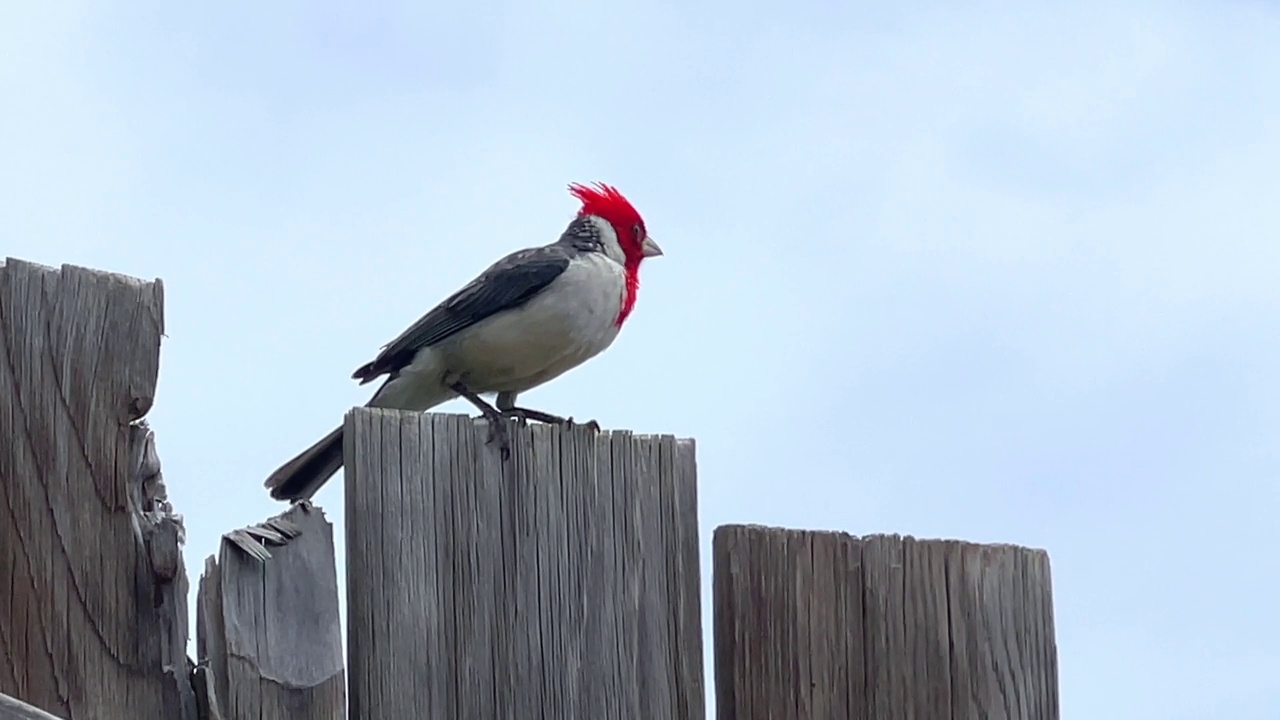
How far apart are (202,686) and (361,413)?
467mm

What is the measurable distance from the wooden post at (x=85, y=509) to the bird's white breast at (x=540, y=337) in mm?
4253

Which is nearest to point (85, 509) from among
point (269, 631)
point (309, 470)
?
point (269, 631)

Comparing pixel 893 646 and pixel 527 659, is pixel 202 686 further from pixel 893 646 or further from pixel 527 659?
pixel 893 646

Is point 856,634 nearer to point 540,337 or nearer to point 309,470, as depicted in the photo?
point 309,470

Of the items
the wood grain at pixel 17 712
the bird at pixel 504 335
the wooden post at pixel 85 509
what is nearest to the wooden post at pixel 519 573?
the wooden post at pixel 85 509

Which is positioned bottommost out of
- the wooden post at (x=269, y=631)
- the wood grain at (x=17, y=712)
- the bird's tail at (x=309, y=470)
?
the wood grain at (x=17, y=712)

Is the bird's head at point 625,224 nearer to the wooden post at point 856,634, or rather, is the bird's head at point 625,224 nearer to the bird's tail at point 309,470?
the bird's tail at point 309,470

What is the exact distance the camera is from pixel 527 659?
2.74 m

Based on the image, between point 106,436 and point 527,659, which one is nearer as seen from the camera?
point 106,436

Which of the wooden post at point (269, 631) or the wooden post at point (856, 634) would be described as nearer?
the wooden post at point (269, 631)

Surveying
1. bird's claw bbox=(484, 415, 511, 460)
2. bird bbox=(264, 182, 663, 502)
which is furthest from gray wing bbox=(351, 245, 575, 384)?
bird's claw bbox=(484, 415, 511, 460)

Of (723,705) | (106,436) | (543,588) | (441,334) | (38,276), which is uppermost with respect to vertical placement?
(441,334)

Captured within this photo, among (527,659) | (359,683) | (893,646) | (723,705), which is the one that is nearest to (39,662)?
(359,683)

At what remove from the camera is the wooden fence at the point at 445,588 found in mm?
2465
